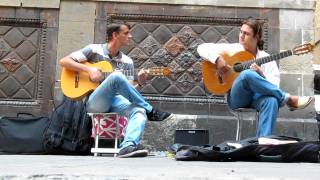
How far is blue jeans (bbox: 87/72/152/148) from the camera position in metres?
4.89

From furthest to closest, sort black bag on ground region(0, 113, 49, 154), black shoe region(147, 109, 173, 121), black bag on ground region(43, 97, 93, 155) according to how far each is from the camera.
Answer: black bag on ground region(0, 113, 49, 154), black bag on ground region(43, 97, 93, 155), black shoe region(147, 109, 173, 121)

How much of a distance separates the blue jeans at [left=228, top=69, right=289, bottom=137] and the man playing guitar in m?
0.71

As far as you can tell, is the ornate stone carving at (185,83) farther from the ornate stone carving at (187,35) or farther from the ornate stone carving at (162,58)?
the ornate stone carving at (187,35)

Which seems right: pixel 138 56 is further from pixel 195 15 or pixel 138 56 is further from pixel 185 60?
pixel 195 15

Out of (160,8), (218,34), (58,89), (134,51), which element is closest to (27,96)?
(58,89)

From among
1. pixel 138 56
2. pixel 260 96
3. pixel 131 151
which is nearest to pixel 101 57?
pixel 131 151

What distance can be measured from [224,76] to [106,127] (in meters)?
1.27

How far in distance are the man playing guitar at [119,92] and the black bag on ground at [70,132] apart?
0.38 metres

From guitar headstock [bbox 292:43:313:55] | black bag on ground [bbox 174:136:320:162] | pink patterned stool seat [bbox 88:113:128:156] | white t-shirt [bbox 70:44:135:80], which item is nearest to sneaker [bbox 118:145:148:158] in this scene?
black bag on ground [bbox 174:136:320:162]

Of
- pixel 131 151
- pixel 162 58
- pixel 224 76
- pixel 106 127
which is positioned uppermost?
pixel 162 58

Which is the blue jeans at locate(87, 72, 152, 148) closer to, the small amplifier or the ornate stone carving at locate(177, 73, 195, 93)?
the small amplifier

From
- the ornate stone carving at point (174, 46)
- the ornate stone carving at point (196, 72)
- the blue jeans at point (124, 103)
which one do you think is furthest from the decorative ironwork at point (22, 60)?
the blue jeans at point (124, 103)

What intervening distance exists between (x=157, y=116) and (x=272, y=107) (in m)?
1.03

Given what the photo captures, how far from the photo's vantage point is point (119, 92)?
5.07 meters
